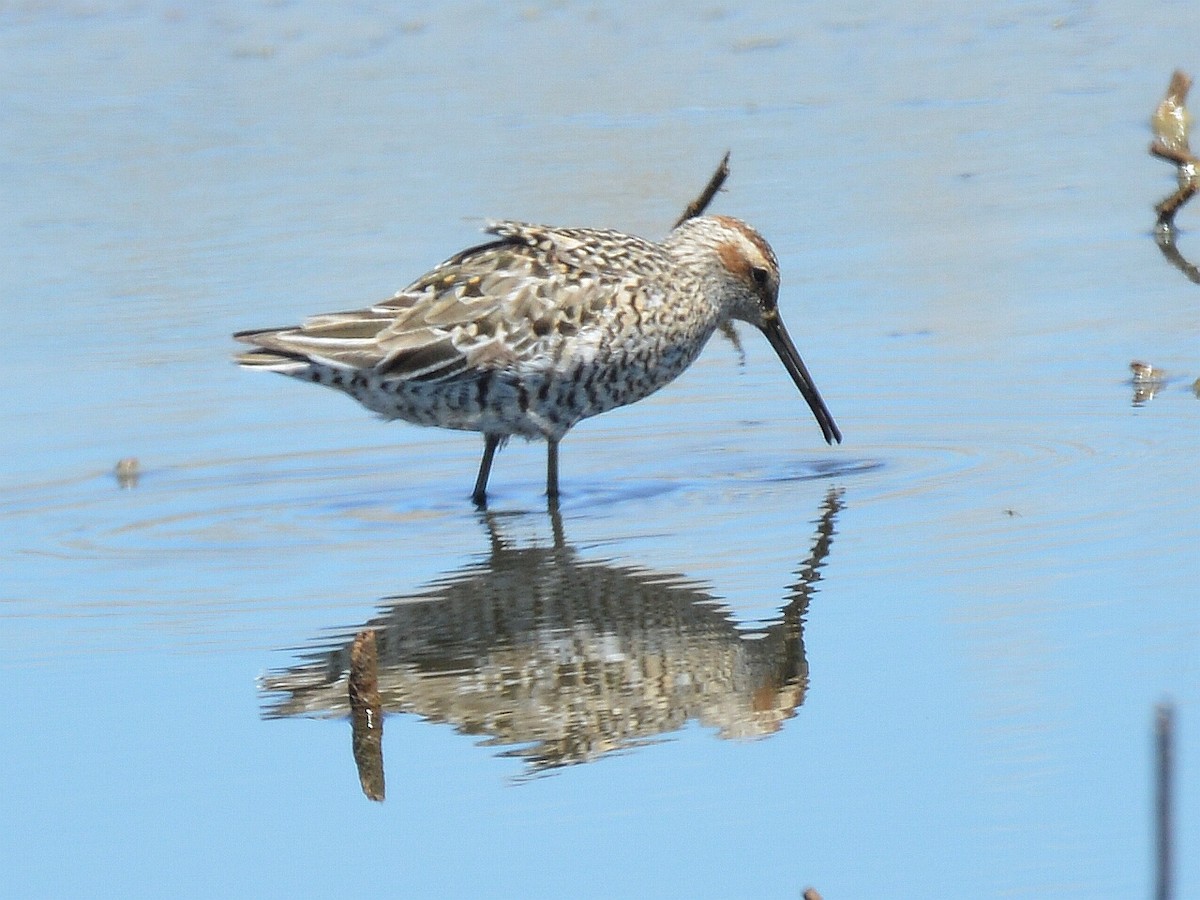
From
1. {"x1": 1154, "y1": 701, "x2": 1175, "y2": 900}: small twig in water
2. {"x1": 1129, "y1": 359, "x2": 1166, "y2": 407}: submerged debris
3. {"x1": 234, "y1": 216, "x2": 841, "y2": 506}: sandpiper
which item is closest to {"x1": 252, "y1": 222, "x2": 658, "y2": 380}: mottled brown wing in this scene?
{"x1": 234, "y1": 216, "x2": 841, "y2": 506}: sandpiper

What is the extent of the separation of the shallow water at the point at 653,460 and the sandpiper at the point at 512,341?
315 mm

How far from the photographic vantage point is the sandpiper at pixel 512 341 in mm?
7918

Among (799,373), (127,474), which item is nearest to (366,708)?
(127,474)

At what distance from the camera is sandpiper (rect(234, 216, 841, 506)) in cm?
792

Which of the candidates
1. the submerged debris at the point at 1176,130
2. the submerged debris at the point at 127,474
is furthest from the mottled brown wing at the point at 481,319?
the submerged debris at the point at 1176,130

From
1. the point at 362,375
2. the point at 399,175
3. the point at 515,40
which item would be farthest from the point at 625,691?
the point at 515,40

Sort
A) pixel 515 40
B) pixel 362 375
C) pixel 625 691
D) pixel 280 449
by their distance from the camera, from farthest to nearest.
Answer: pixel 515 40
pixel 280 449
pixel 362 375
pixel 625 691

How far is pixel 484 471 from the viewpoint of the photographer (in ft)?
26.6

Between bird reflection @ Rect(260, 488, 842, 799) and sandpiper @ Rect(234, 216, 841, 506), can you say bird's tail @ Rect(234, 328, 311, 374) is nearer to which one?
sandpiper @ Rect(234, 216, 841, 506)

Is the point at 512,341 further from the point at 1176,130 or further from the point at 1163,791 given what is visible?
the point at 1163,791

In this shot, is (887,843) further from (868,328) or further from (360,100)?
(360,100)

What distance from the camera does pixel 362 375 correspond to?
7926 millimetres

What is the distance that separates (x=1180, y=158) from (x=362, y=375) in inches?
198

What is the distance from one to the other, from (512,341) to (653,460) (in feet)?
2.62
